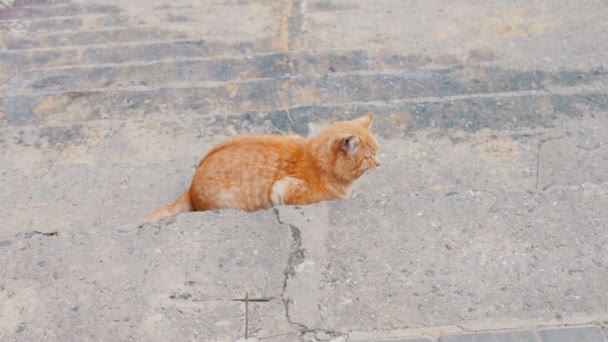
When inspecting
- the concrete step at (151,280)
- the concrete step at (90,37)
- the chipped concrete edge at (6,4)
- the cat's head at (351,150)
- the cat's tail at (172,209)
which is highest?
the chipped concrete edge at (6,4)

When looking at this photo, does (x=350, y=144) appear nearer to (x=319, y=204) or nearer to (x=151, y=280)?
(x=319, y=204)

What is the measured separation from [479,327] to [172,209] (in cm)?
184

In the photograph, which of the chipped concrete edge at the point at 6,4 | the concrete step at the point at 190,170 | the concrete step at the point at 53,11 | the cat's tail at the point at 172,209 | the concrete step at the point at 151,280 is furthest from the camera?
the chipped concrete edge at the point at 6,4

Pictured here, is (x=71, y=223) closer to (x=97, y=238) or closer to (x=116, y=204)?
(x=116, y=204)

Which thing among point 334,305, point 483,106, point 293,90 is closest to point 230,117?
point 293,90

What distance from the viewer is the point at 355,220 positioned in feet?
9.33

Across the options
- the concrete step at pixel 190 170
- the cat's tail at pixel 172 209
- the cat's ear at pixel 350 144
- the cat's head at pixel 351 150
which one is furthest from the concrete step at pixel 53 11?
the cat's ear at pixel 350 144

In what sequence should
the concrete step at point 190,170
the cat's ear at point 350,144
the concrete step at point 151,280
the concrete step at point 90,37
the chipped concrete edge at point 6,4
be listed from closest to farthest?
the concrete step at point 151,280, the cat's ear at point 350,144, the concrete step at point 190,170, the concrete step at point 90,37, the chipped concrete edge at point 6,4

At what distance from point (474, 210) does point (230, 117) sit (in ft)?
7.69

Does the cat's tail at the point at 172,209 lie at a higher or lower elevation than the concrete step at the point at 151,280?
lower

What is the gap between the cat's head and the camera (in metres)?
3.65

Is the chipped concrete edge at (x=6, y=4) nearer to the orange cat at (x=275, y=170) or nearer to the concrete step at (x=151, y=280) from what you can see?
the orange cat at (x=275, y=170)

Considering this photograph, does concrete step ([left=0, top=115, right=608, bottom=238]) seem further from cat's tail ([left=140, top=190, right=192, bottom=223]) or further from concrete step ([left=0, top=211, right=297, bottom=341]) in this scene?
concrete step ([left=0, top=211, right=297, bottom=341])

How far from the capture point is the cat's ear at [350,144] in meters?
3.60
